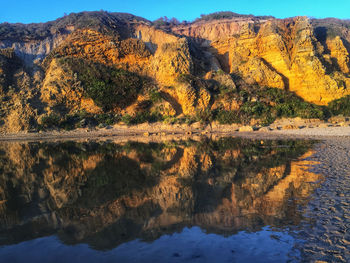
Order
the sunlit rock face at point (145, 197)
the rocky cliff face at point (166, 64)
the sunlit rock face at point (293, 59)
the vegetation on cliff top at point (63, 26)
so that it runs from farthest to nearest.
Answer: the vegetation on cliff top at point (63, 26), the sunlit rock face at point (293, 59), the rocky cliff face at point (166, 64), the sunlit rock face at point (145, 197)

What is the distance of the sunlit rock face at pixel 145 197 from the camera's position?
3.59 m

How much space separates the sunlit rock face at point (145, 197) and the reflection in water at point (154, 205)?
0.01 m

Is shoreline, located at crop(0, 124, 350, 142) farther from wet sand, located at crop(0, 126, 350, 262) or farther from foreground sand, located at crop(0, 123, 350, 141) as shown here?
wet sand, located at crop(0, 126, 350, 262)

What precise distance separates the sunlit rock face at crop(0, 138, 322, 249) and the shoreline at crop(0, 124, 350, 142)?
881cm

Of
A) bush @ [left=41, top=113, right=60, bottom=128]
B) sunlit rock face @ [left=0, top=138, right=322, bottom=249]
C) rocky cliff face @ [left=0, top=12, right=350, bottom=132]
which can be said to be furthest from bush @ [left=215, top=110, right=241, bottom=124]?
sunlit rock face @ [left=0, top=138, right=322, bottom=249]

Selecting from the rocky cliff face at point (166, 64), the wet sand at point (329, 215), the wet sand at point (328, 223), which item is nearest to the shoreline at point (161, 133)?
the rocky cliff face at point (166, 64)

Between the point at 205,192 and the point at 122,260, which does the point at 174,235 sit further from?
the point at 205,192

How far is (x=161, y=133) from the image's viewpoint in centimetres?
1873

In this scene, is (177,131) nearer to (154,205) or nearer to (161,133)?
(161,133)

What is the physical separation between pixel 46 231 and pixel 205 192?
277 centimetres

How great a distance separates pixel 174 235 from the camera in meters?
3.39

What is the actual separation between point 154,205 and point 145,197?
19.2 inches

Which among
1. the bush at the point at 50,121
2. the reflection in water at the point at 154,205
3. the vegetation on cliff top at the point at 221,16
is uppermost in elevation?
the vegetation on cliff top at the point at 221,16

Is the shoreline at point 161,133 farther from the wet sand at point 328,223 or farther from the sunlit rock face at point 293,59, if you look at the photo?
the wet sand at point 328,223
